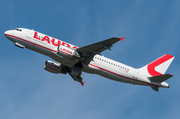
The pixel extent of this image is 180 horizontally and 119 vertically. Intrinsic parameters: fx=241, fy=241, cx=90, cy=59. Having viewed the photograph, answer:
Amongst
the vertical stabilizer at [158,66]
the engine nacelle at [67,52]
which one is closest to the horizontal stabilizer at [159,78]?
the vertical stabilizer at [158,66]

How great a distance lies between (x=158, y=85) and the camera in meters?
38.9

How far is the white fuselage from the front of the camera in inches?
1419

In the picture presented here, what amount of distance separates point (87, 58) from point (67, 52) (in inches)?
132

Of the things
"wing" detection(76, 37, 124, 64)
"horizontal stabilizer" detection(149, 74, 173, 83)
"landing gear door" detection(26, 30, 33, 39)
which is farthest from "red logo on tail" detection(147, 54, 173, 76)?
"landing gear door" detection(26, 30, 33, 39)

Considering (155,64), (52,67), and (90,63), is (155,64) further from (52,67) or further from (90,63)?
(52,67)

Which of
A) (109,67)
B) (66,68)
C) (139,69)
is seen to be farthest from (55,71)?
(139,69)

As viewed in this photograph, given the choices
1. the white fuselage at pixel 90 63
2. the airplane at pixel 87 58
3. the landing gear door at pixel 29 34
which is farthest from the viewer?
the landing gear door at pixel 29 34

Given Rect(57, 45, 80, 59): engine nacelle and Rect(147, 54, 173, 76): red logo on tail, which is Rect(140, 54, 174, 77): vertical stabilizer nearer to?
Rect(147, 54, 173, 76): red logo on tail

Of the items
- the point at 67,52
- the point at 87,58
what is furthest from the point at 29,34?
the point at 87,58

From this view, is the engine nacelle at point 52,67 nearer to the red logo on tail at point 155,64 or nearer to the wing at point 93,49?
the wing at point 93,49

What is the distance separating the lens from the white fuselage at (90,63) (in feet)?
118

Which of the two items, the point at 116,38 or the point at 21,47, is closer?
the point at 116,38

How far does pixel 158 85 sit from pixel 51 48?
59.2ft

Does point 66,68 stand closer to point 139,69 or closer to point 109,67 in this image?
point 109,67
